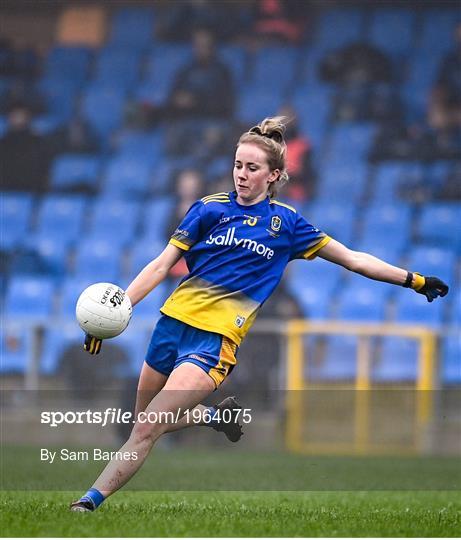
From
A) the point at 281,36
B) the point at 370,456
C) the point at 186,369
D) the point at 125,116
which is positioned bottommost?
the point at 370,456

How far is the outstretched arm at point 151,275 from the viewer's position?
6246mm

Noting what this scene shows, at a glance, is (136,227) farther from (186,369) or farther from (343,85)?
(186,369)

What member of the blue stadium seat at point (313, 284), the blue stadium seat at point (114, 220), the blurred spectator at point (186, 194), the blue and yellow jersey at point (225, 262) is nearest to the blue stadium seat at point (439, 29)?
the blurred spectator at point (186, 194)

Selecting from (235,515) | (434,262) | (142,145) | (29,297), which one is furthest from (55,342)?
(235,515)

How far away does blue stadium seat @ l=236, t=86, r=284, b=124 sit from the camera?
20.5 metres

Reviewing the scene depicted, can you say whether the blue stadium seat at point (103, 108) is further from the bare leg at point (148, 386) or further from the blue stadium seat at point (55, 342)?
the bare leg at point (148, 386)

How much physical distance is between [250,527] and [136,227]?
13787 millimetres

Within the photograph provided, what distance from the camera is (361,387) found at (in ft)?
46.6

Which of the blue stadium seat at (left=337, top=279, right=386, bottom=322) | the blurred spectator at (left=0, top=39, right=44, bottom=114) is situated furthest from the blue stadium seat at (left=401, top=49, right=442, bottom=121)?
the blurred spectator at (left=0, top=39, right=44, bottom=114)

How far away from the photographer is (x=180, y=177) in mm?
19469

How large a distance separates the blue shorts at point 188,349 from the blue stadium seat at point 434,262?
11.1m

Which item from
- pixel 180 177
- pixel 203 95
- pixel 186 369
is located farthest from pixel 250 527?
pixel 203 95

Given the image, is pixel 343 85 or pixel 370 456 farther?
pixel 343 85

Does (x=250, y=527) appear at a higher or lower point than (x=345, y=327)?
lower
